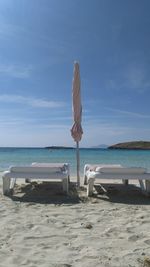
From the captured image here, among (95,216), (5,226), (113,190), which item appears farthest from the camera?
(113,190)

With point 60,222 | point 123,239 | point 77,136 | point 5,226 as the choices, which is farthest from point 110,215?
point 77,136

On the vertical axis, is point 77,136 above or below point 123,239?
above

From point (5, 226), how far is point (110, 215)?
162cm

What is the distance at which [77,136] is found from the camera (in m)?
7.98

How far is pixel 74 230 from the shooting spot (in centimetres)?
430

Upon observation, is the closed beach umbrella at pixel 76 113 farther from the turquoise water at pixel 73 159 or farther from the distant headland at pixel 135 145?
A: the distant headland at pixel 135 145

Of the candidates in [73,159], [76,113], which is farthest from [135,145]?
[76,113]

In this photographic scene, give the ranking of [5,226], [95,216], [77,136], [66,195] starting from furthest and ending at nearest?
[77,136] → [66,195] → [95,216] → [5,226]

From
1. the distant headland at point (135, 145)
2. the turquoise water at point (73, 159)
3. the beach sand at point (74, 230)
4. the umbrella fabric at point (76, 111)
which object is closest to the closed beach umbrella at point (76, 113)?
the umbrella fabric at point (76, 111)

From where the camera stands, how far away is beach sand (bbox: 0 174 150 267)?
3311 mm

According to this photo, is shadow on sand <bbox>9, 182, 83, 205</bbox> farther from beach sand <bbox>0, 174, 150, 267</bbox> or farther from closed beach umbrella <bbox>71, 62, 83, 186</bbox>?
closed beach umbrella <bbox>71, 62, 83, 186</bbox>

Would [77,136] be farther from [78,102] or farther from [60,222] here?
[60,222]

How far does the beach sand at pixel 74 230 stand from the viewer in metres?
3.31

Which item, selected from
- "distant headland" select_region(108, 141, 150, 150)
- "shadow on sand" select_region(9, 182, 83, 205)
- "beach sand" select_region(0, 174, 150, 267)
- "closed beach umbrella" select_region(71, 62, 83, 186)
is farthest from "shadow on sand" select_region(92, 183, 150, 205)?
"distant headland" select_region(108, 141, 150, 150)
